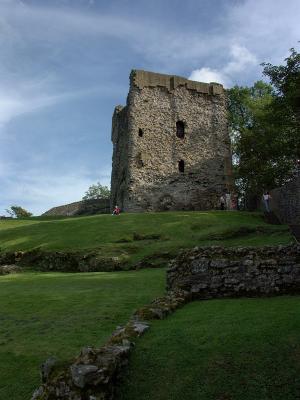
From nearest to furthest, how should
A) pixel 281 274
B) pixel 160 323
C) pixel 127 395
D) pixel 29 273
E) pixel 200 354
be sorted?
pixel 127 395 < pixel 200 354 < pixel 160 323 < pixel 281 274 < pixel 29 273

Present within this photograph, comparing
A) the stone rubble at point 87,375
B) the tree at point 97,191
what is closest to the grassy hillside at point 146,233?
the stone rubble at point 87,375

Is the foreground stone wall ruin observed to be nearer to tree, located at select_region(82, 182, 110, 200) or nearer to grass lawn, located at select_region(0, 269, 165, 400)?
grass lawn, located at select_region(0, 269, 165, 400)

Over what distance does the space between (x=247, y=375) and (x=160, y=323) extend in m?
2.99

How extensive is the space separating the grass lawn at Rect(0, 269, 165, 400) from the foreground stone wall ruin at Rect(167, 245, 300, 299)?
158cm

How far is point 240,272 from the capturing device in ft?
38.5

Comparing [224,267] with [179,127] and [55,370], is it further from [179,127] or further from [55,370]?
[179,127]

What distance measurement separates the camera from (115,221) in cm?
3038

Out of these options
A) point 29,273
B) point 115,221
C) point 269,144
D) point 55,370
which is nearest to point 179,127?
point 269,144

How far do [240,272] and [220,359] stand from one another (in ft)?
16.5

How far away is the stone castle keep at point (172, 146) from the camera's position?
40.9 metres

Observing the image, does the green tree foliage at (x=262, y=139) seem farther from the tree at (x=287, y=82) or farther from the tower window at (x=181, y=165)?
the tower window at (x=181, y=165)

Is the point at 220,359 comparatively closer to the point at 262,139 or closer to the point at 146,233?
the point at 146,233

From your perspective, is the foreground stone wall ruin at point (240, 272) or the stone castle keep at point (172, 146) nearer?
the foreground stone wall ruin at point (240, 272)

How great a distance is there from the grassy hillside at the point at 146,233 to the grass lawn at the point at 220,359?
40.4ft
